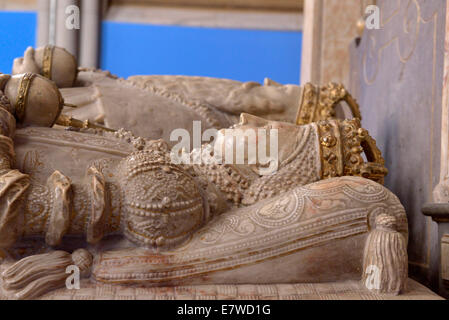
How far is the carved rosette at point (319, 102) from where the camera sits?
306 cm

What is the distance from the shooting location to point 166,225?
1856 mm

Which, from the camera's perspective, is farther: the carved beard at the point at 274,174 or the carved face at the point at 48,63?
the carved face at the point at 48,63

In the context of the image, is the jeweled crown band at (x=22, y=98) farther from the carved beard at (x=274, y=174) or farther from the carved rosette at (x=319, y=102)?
the carved rosette at (x=319, y=102)

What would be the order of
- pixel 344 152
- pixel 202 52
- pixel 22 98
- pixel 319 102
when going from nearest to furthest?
1. pixel 22 98
2. pixel 344 152
3. pixel 319 102
4. pixel 202 52

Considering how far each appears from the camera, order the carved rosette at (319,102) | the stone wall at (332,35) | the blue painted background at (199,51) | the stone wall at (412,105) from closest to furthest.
→ the stone wall at (412,105), the carved rosette at (319,102), the stone wall at (332,35), the blue painted background at (199,51)

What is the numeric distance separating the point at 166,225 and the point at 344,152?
79 cm

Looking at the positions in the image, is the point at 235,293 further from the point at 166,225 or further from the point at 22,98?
the point at 22,98

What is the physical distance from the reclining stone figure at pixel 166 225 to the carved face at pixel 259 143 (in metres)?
0.19

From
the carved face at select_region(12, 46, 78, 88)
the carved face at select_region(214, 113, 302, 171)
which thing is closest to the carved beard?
the carved face at select_region(214, 113, 302, 171)

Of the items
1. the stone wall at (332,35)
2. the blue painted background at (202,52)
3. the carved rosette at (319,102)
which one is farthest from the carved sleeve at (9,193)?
the blue painted background at (202,52)

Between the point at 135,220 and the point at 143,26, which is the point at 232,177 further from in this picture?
the point at 143,26

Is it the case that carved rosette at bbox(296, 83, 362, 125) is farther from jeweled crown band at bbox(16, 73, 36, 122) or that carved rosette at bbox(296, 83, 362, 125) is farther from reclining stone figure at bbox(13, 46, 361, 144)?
jeweled crown band at bbox(16, 73, 36, 122)

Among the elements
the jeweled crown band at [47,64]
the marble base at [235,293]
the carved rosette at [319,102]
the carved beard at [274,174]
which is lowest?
the marble base at [235,293]

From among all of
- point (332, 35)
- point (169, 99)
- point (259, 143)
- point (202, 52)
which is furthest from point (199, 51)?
point (259, 143)
